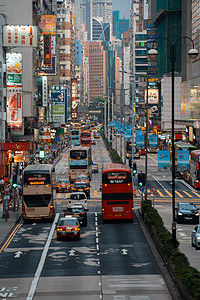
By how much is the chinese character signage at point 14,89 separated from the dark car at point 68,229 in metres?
44.1

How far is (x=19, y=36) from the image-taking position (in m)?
89.5

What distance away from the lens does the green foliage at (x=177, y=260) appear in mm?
24047

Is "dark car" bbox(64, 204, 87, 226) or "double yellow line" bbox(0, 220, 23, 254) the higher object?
"dark car" bbox(64, 204, 87, 226)

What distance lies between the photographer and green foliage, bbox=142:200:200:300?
947 inches

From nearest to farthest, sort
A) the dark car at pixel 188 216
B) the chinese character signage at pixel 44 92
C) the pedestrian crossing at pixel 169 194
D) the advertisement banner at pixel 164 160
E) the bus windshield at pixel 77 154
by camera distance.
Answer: the dark car at pixel 188 216, the pedestrian crossing at pixel 169 194, the bus windshield at pixel 77 154, the advertisement banner at pixel 164 160, the chinese character signage at pixel 44 92

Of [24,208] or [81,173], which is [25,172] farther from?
[81,173]

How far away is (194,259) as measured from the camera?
114ft

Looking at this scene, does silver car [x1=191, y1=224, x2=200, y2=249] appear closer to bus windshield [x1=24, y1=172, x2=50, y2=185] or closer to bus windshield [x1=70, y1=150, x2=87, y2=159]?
bus windshield [x1=24, y1=172, x2=50, y2=185]

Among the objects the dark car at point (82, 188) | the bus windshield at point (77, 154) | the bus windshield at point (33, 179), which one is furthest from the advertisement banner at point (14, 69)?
the bus windshield at point (33, 179)

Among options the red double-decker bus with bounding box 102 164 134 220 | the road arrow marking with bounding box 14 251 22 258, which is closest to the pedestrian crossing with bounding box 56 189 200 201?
the red double-decker bus with bounding box 102 164 134 220

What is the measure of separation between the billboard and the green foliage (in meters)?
47.8

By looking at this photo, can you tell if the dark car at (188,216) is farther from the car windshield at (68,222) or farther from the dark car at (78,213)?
the car windshield at (68,222)

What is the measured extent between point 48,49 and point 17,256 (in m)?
82.6


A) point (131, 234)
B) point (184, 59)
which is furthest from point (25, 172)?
point (184, 59)
